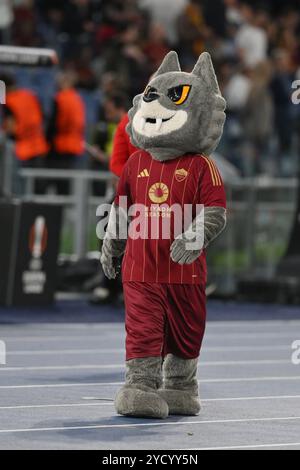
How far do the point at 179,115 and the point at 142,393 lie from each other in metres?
1.64

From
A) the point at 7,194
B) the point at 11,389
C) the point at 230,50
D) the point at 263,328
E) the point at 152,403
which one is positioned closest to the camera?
the point at 152,403

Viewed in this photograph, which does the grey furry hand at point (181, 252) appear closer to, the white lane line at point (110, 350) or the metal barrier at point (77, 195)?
the white lane line at point (110, 350)

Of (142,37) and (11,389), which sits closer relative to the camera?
(11,389)

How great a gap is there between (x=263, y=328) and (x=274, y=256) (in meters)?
4.44

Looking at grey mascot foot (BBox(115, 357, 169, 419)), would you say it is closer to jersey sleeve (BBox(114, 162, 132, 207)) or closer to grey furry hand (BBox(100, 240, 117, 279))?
grey furry hand (BBox(100, 240, 117, 279))

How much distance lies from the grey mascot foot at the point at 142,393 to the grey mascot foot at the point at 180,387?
0.43ft

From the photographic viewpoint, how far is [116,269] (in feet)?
26.8

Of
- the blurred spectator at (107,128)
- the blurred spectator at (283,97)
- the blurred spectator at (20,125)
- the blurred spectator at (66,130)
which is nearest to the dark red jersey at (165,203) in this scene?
the blurred spectator at (107,128)

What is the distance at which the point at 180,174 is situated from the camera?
7.89 metres

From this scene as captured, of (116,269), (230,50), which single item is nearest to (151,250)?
(116,269)

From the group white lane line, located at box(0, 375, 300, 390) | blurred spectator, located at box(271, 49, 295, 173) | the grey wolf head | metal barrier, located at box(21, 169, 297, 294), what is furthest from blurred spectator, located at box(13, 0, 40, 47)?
the grey wolf head

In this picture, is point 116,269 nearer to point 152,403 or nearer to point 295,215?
point 152,403

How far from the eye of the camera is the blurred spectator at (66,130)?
58.3 feet

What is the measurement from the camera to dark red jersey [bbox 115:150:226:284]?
25.6 ft
